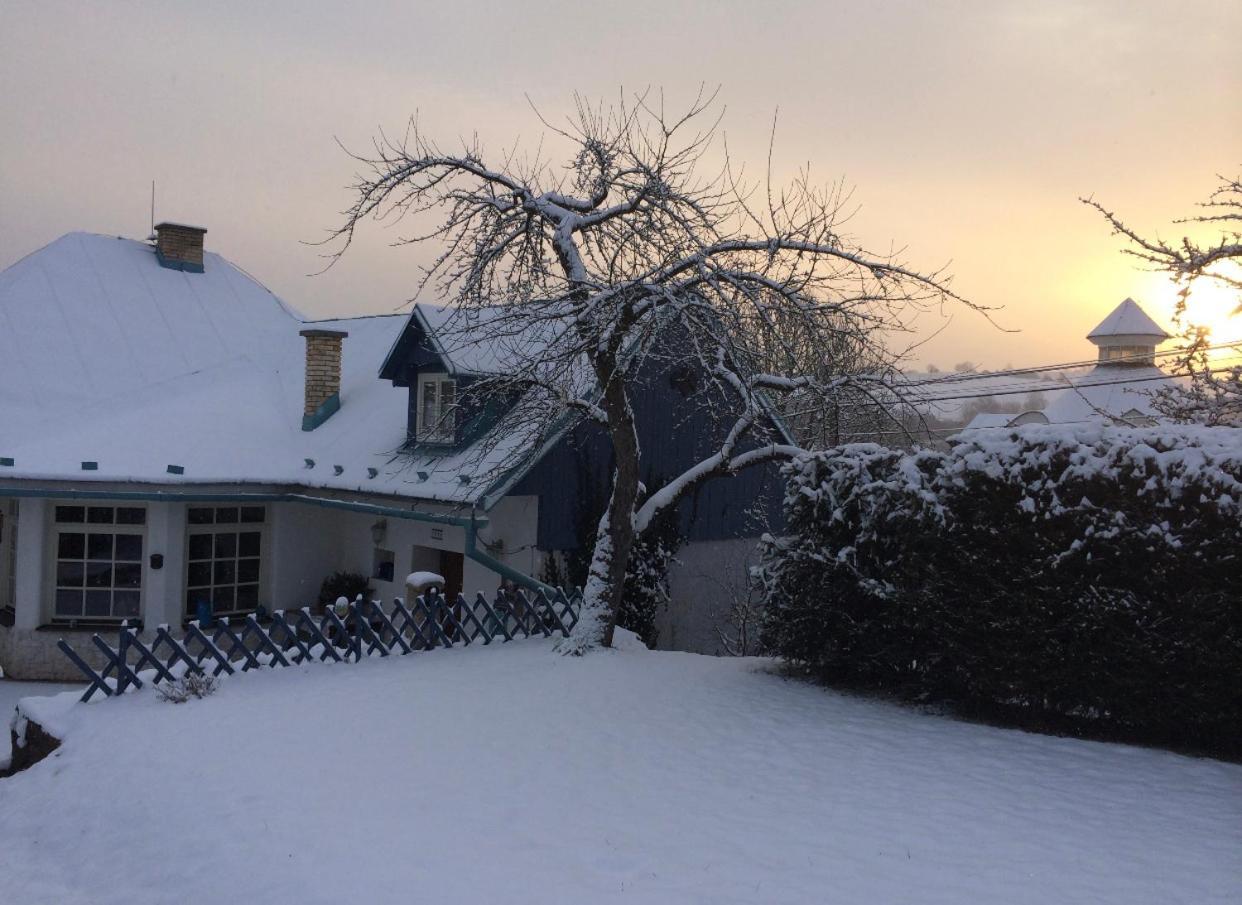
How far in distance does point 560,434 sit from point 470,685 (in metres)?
5.16

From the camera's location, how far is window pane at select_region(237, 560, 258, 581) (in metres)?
17.5

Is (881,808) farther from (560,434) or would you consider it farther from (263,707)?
(560,434)

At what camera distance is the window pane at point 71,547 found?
642 inches

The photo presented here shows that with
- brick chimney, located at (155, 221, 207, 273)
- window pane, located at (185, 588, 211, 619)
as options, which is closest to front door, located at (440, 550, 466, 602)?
window pane, located at (185, 588, 211, 619)

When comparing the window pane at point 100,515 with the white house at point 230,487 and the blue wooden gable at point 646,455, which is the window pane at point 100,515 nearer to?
the white house at point 230,487

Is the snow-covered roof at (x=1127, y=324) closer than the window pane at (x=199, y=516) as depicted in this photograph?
No

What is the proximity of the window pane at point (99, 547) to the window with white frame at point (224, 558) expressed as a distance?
A: 1.17 m

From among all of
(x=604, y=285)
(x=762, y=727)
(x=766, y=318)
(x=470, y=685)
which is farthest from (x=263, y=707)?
(x=766, y=318)

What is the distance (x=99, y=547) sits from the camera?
53.8 ft

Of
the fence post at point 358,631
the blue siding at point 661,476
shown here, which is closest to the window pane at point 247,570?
the blue siding at point 661,476

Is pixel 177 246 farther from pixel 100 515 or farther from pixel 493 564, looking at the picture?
pixel 493 564

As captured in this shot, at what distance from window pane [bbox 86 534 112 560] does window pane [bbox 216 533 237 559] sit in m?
1.63

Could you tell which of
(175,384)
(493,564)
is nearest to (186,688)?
(493,564)

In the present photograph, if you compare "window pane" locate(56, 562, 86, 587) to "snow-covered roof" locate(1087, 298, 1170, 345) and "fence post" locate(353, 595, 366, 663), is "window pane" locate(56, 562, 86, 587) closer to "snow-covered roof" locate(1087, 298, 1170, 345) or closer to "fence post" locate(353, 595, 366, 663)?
"fence post" locate(353, 595, 366, 663)
